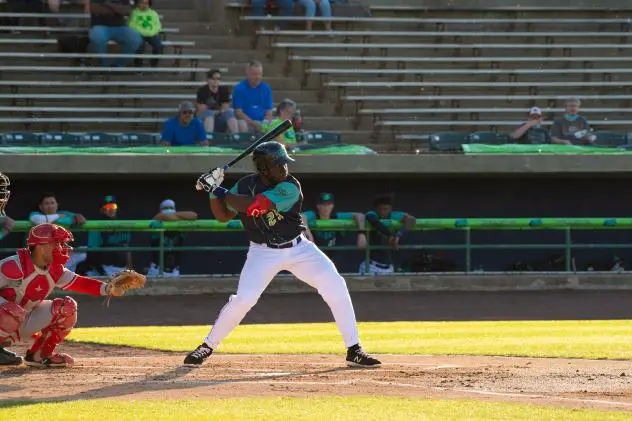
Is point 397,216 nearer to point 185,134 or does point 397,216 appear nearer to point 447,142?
point 447,142

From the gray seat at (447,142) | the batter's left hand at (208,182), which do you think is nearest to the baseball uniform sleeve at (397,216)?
the gray seat at (447,142)

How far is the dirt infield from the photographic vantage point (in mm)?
7926

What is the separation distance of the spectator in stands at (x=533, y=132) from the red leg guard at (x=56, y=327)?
1120 cm

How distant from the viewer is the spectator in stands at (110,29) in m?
19.7

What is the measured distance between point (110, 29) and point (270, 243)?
11.4 metres

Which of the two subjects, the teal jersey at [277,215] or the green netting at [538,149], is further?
the green netting at [538,149]

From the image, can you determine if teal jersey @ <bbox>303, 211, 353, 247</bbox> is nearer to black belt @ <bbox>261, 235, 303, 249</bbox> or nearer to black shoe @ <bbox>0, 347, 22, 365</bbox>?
black belt @ <bbox>261, 235, 303, 249</bbox>

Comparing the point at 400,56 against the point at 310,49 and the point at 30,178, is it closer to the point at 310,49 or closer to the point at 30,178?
the point at 310,49

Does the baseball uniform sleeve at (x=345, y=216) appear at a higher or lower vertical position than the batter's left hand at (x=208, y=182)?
lower

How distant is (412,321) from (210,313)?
2.45 meters

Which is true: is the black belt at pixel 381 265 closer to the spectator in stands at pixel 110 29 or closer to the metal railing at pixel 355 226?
the metal railing at pixel 355 226

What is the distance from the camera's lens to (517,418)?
6969 millimetres

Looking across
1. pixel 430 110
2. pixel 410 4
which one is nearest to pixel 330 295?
pixel 430 110

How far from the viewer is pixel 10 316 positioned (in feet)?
28.8
